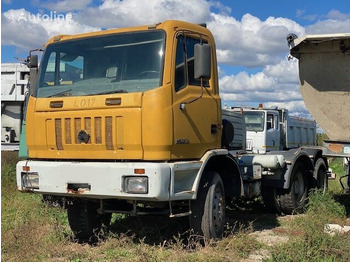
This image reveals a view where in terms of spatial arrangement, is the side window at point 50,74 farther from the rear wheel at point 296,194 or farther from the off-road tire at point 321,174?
the off-road tire at point 321,174

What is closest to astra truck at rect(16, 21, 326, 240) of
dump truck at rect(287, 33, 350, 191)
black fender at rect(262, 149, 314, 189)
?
dump truck at rect(287, 33, 350, 191)

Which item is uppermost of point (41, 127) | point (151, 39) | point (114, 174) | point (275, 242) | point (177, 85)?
point (151, 39)

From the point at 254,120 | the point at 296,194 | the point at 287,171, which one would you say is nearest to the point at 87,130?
the point at 287,171

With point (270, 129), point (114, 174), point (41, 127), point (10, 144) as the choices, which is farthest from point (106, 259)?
point (270, 129)

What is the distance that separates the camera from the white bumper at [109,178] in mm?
5176

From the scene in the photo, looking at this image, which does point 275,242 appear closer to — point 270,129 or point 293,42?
point 293,42

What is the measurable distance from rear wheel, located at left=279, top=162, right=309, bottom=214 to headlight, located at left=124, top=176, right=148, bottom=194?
4.48 metres

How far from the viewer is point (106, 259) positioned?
5695mm

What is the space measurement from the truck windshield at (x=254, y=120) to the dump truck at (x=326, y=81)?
4.35 meters

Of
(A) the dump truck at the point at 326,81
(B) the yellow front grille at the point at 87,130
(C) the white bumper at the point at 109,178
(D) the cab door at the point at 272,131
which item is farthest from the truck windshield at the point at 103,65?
(D) the cab door at the point at 272,131

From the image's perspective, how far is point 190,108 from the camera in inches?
225

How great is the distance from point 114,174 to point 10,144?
626 centimetres

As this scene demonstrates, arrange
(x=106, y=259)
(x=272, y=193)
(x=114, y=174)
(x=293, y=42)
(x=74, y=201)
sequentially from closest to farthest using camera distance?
(x=114, y=174) → (x=106, y=259) → (x=74, y=201) → (x=293, y=42) → (x=272, y=193)

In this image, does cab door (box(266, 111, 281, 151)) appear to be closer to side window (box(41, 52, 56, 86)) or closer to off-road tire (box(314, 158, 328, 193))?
off-road tire (box(314, 158, 328, 193))
